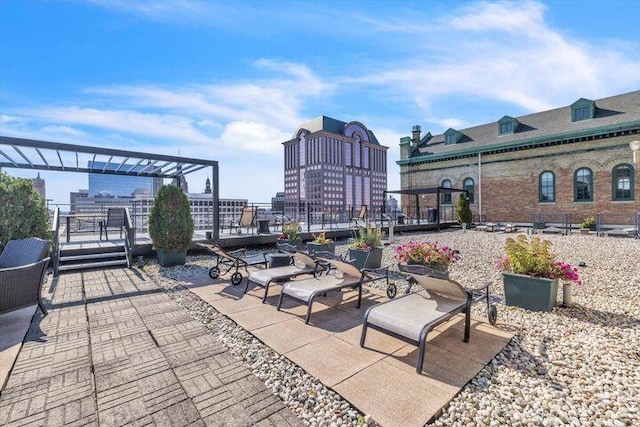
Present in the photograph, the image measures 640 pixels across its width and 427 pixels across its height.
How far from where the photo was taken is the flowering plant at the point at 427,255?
15.8ft

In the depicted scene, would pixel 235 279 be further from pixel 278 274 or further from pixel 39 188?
pixel 39 188

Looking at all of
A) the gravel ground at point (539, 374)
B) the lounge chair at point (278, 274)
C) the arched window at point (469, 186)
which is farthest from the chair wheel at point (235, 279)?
the arched window at point (469, 186)

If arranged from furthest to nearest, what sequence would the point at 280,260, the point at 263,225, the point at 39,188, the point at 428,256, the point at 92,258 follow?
1. the point at 263,225
2. the point at 39,188
3. the point at 92,258
4. the point at 280,260
5. the point at 428,256

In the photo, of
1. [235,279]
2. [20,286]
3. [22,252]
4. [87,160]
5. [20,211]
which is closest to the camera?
[20,286]

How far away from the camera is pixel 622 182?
16891 millimetres

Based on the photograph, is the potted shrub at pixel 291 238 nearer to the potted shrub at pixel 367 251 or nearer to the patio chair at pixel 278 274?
the potted shrub at pixel 367 251

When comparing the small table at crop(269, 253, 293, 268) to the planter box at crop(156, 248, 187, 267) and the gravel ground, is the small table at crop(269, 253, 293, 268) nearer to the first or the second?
the gravel ground

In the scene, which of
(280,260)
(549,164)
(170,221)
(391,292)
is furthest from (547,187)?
(170,221)

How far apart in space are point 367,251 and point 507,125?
22407 millimetres

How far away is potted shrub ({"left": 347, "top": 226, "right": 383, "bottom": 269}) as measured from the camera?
645 cm

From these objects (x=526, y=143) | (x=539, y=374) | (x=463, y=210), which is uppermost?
(x=526, y=143)

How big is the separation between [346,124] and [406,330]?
197 feet

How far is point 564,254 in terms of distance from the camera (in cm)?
886

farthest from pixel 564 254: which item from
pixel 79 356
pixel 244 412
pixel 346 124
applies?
pixel 346 124
